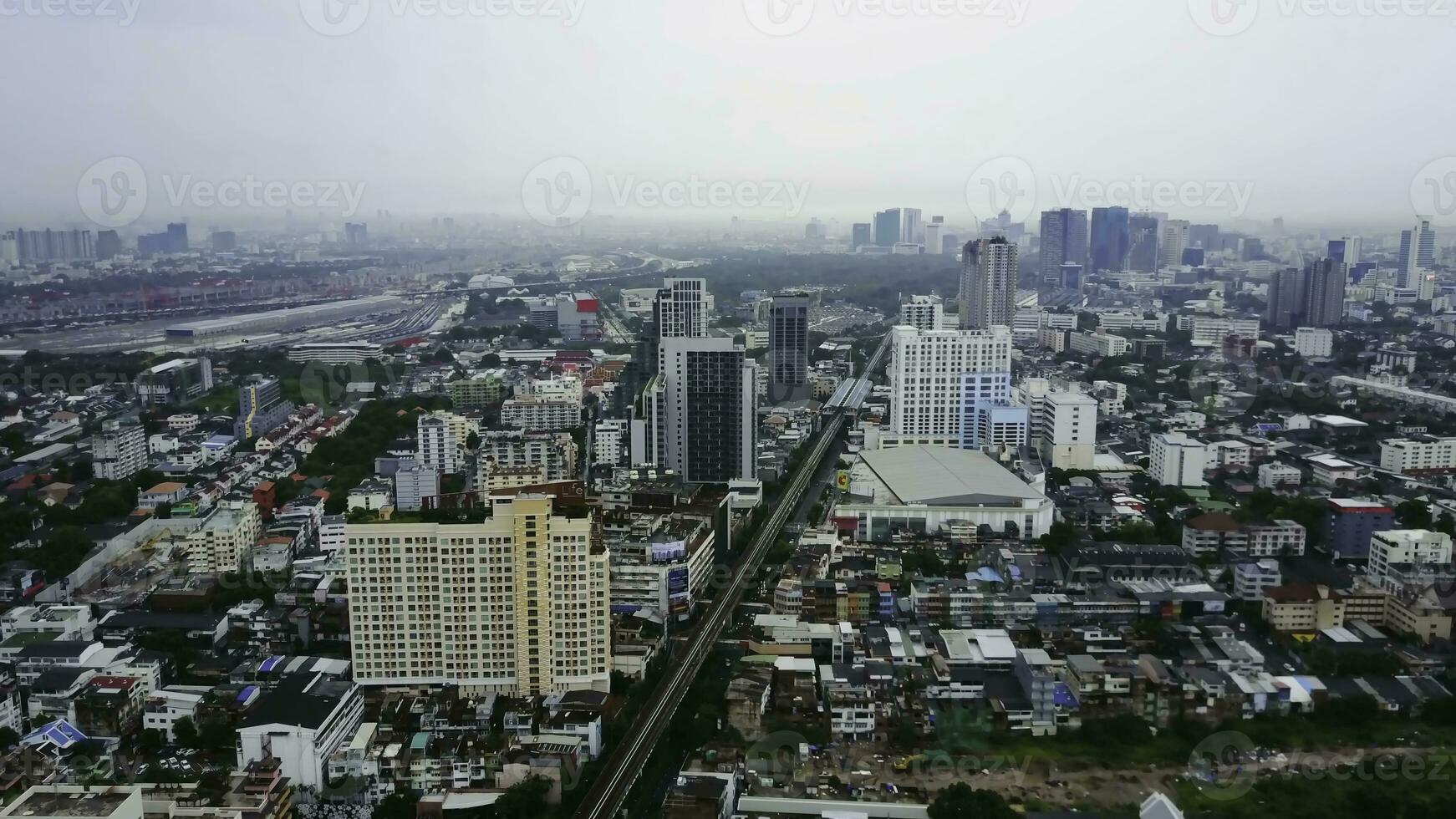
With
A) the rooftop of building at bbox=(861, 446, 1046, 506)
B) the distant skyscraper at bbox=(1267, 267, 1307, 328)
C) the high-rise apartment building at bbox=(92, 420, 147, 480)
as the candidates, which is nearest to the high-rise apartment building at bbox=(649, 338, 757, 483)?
the rooftop of building at bbox=(861, 446, 1046, 506)

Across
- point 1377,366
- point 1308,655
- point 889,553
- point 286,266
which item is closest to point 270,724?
point 889,553

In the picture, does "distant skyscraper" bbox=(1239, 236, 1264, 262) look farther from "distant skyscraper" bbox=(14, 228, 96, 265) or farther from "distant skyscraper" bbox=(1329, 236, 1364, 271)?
"distant skyscraper" bbox=(14, 228, 96, 265)

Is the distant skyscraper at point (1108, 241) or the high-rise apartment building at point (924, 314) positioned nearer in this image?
the high-rise apartment building at point (924, 314)

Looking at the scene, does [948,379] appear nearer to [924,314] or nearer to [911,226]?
[924,314]

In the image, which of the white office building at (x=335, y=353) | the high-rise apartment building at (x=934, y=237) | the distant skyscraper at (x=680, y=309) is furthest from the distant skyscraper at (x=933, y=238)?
the distant skyscraper at (x=680, y=309)

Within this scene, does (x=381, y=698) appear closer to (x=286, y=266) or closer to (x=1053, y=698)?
(x=1053, y=698)

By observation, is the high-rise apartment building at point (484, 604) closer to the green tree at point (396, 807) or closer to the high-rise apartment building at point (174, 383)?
the green tree at point (396, 807)
